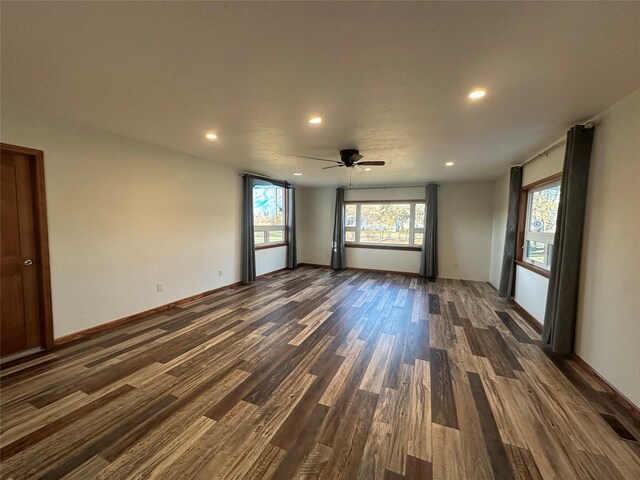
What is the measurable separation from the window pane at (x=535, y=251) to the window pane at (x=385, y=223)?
283cm

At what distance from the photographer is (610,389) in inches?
82.6

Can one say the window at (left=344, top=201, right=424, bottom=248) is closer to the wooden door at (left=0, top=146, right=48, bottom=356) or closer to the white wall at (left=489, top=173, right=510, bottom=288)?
the white wall at (left=489, top=173, right=510, bottom=288)

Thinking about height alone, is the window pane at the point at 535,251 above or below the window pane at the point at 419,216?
below

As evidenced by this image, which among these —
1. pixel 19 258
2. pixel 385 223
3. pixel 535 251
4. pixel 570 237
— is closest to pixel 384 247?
pixel 385 223

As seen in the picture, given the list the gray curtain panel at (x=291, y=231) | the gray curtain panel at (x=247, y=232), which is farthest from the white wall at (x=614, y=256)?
the gray curtain panel at (x=291, y=231)

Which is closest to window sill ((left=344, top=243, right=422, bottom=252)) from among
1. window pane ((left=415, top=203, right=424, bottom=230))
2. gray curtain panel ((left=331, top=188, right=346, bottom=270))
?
gray curtain panel ((left=331, top=188, right=346, bottom=270))

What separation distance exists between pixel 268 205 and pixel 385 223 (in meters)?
3.22

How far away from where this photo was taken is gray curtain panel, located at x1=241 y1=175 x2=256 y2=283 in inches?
209

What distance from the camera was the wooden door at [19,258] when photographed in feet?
7.95

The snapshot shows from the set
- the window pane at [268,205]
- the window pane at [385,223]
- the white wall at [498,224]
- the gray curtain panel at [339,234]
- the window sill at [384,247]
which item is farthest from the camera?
the gray curtain panel at [339,234]

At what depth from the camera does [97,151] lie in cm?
300

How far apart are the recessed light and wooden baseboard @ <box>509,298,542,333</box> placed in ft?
10.1

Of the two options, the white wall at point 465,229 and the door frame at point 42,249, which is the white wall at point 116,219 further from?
the white wall at point 465,229

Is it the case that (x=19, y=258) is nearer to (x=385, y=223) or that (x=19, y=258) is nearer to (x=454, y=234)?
(x=385, y=223)
